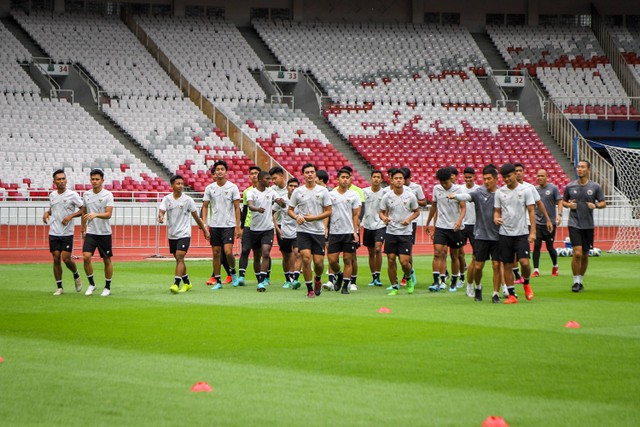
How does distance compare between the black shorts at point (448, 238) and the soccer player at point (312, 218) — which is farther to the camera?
the black shorts at point (448, 238)

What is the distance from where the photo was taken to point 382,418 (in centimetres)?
805

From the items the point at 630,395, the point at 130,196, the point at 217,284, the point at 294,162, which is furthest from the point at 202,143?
the point at 630,395

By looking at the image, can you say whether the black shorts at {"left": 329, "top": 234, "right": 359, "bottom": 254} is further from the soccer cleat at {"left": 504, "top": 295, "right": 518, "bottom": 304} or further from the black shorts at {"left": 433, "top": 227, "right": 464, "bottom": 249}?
the soccer cleat at {"left": 504, "top": 295, "right": 518, "bottom": 304}

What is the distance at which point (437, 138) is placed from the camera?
46.7 m

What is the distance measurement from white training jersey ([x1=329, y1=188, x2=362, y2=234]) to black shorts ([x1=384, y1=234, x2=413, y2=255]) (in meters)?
0.64

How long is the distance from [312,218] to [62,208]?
13.2ft

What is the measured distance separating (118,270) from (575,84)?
32.6 metres

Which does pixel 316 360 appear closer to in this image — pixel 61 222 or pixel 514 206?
pixel 514 206

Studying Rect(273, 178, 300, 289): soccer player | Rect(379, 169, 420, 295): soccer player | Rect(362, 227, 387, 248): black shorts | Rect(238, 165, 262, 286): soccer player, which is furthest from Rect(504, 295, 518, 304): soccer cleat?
Rect(238, 165, 262, 286): soccer player

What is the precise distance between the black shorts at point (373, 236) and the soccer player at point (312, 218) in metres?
1.84

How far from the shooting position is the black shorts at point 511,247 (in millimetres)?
16484

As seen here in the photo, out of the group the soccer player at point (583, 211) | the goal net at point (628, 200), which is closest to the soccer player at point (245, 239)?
the soccer player at point (583, 211)

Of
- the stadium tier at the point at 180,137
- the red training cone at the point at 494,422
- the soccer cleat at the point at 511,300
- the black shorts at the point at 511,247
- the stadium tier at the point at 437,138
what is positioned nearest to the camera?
the red training cone at the point at 494,422

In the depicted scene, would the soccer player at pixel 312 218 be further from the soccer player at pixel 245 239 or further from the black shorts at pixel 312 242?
the soccer player at pixel 245 239
